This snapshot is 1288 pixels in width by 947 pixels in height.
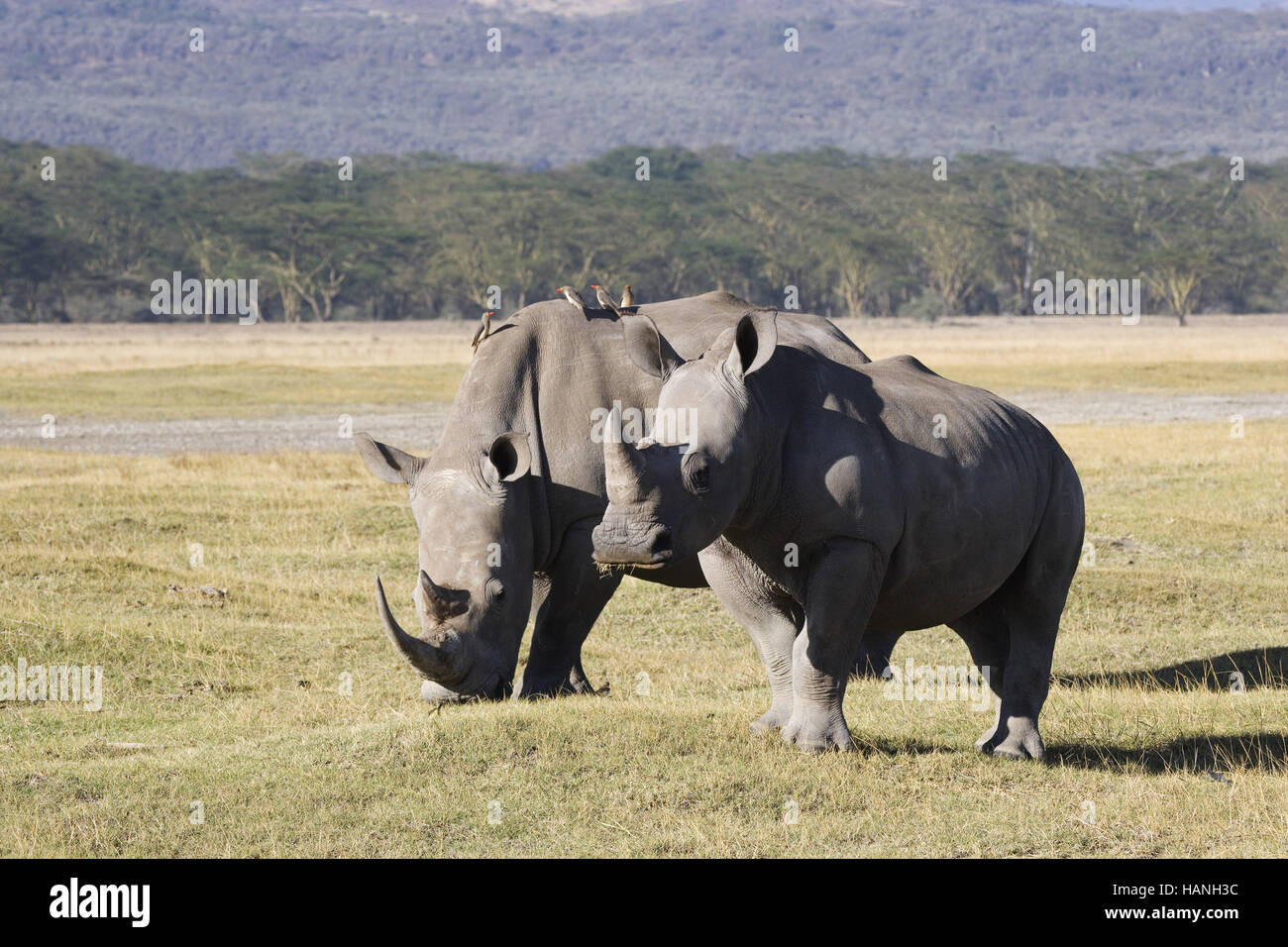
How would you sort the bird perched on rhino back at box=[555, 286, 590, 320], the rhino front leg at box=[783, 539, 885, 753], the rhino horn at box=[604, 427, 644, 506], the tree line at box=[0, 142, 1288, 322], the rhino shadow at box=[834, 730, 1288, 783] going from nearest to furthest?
the rhino horn at box=[604, 427, 644, 506]
the rhino front leg at box=[783, 539, 885, 753]
the rhino shadow at box=[834, 730, 1288, 783]
the bird perched on rhino back at box=[555, 286, 590, 320]
the tree line at box=[0, 142, 1288, 322]

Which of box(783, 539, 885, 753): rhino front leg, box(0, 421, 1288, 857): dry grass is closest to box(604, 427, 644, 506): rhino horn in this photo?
box(783, 539, 885, 753): rhino front leg

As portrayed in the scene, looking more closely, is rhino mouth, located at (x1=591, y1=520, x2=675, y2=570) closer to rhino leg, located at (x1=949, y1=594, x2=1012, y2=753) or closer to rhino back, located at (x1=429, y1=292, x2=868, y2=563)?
rhino back, located at (x1=429, y1=292, x2=868, y2=563)

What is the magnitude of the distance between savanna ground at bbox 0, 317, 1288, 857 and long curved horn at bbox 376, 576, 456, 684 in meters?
0.20

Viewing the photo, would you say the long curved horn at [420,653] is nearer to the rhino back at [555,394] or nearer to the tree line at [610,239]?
the rhino back at [555,394]

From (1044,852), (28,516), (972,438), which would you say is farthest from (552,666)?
(28,516)

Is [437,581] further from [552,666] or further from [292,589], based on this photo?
[292,589]

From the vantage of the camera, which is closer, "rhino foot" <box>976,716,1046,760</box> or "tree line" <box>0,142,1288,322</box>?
"rhino foot" <box>976,716,1046,760</box>

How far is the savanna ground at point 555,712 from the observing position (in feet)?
22.1

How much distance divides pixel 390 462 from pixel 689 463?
2589 millimetres

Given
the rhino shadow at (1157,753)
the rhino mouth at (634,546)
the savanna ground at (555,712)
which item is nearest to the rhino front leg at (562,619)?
the savanna ground at (555,712)

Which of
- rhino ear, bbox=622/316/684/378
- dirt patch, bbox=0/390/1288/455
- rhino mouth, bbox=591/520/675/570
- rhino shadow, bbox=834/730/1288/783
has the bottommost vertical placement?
dirt patch, bbox=0/390/1288/455

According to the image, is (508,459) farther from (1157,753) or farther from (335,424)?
(335,424)

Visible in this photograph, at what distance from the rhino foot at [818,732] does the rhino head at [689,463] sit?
1.11 meters

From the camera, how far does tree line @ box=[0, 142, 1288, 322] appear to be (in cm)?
8112
